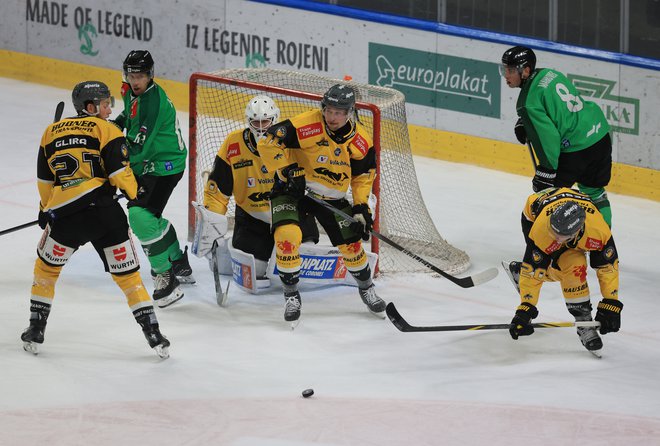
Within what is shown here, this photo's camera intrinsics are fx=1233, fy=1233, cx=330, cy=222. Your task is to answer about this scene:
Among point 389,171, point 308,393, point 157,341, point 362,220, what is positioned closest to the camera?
point 308,393

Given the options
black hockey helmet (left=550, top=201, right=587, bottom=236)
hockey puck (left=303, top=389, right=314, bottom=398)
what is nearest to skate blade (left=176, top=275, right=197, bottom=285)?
hockey puck (left=303, top=389, right=314, bottom=398)

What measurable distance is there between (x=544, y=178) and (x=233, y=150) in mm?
1659

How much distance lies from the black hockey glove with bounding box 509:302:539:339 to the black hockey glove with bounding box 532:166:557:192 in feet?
3.51

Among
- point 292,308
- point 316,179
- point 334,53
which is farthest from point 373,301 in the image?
point 334,53

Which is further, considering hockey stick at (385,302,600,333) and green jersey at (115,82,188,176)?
green jersey at (115,82,188,176)

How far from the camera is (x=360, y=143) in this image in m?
6.18

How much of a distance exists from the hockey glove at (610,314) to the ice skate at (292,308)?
4.89ft

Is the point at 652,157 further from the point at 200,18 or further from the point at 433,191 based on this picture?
the point at 200,18

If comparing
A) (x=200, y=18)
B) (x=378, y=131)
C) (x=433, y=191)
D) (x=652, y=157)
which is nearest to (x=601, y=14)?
(x=652, y=157)

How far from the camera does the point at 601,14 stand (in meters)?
8.48

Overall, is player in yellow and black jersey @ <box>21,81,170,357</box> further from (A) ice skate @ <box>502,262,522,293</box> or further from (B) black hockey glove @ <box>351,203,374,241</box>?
(A) ice skate @ <box>502,262,522,293</box>

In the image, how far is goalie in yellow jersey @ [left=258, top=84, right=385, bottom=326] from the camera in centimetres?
612

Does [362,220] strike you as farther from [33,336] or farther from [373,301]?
[33,336]

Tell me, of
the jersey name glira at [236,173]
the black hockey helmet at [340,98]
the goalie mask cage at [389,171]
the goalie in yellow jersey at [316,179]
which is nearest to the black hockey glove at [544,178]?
the goalie mask cage at [389,171]
